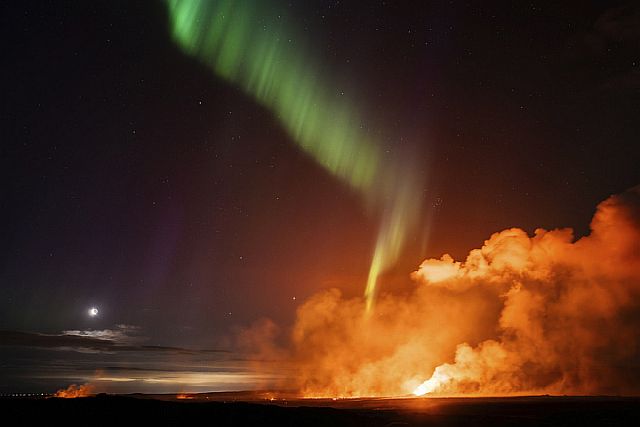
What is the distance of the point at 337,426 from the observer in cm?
6900

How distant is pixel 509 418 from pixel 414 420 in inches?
620

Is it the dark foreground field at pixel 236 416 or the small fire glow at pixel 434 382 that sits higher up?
the small fire glow at pixel 434 382

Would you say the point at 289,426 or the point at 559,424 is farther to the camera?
the point at 559,424

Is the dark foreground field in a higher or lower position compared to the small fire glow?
lower

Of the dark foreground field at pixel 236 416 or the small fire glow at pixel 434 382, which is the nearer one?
the dark foreground field at pixel 236 416

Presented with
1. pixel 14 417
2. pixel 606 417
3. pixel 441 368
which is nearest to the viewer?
pixel 14 417

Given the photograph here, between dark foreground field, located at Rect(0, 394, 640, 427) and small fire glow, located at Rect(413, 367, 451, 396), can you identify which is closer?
dark foreground field, located at Rect(0, 394, 640, 427)

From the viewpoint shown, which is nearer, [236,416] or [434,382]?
[236,416]

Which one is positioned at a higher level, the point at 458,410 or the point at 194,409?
the point at 458,410

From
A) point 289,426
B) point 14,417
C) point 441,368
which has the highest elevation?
point 441,368

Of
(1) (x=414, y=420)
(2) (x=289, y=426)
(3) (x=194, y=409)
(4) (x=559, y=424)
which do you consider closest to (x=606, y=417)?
(4) (x=559, y=424)

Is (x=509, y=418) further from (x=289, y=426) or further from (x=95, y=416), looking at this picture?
(x=95, y=416)

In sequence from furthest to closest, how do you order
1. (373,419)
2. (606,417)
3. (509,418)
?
(606,417) < (509,418) < (373,419)

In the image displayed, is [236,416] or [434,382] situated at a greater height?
[434,382]
